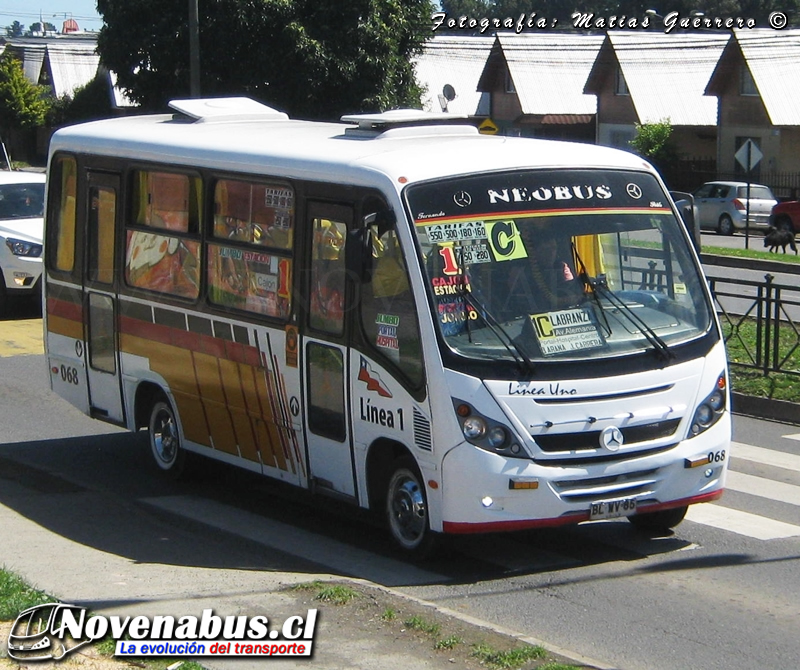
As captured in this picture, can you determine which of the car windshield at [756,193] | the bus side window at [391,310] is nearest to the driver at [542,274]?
the bus side window at [391,310]

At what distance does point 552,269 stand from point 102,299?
15.3 ft

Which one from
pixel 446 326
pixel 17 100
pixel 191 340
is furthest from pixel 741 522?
pixel 17 100

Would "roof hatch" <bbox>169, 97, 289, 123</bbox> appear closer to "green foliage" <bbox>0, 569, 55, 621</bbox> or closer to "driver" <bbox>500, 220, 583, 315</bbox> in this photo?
"driver" <bbox>500, 220, 583, 315</bbox>

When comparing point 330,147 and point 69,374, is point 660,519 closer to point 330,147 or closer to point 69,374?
point 330,147

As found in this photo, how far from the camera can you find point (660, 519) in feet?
28.5

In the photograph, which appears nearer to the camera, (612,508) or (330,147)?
(612,508)

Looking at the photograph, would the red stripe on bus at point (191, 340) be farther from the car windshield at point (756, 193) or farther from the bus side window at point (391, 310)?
the car windshield at point (756, 193)

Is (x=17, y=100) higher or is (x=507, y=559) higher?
(x=507, y=559)

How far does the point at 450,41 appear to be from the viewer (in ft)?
224

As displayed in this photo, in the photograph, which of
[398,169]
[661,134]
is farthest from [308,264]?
[661,134]

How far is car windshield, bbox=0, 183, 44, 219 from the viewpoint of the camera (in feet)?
67.8

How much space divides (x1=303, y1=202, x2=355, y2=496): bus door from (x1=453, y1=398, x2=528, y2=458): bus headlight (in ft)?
3.75

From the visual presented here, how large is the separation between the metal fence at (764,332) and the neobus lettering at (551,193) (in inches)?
227

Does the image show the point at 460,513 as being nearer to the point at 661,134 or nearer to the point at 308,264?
the point at 308,264
